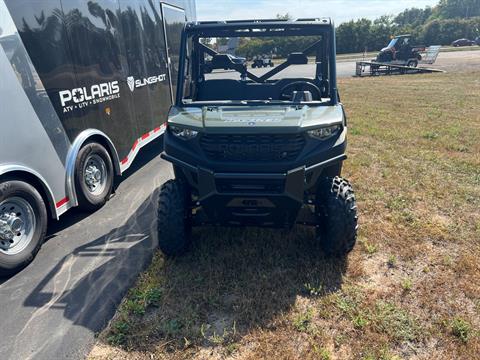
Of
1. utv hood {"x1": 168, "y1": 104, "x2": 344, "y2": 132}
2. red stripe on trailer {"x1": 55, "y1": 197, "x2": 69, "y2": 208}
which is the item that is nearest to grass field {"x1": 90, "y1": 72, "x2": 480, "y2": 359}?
utv hood {"x1": 168, "y1": 104, "x2": 344, "y2": 132}

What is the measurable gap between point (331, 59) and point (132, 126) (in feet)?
11.5

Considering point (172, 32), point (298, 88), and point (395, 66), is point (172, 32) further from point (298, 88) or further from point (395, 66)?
point (395, 66)

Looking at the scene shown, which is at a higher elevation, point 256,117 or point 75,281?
point 256,117

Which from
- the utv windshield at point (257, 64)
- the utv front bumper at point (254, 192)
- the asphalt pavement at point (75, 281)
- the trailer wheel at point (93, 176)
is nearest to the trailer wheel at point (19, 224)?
the asphalt pavement at point (75, 281)

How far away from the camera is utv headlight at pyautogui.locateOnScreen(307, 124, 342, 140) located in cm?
321

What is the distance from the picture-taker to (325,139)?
3271 millimetres

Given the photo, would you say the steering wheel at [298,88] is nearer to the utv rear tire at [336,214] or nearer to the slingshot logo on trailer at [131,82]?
the utv rear tire at [336,214]

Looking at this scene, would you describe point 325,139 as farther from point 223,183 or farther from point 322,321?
point 322,321

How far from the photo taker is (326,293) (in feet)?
10.5

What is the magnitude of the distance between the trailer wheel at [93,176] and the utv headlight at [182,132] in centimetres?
180

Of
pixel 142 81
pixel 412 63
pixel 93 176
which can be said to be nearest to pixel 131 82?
pixel 142 81

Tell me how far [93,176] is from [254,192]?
9.47 ft

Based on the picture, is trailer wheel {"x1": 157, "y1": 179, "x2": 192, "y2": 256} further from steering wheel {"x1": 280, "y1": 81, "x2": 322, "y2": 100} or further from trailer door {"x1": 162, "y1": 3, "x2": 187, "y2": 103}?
trailer door {"x1": 162, "y1": 3, "x2": 187, "y2": 103}

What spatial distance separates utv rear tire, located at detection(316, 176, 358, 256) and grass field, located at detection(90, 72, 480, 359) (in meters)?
0.27
